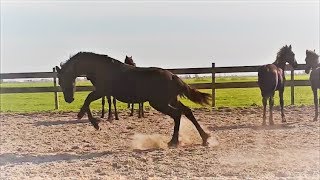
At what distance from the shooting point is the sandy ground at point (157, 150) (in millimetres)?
4805

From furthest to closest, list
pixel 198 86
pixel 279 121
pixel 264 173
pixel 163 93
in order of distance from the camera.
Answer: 1. pixel 198 86
2. pixel 279 121
3. pixel 163 93
4. pixel 264 173

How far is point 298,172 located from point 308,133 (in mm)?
2861

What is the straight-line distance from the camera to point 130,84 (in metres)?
6.30

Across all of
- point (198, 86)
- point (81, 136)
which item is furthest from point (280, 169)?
point (198, 86)

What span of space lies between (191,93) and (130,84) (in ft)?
2.89

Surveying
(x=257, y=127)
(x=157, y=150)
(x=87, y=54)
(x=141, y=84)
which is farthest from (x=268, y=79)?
(x=87, y=54)

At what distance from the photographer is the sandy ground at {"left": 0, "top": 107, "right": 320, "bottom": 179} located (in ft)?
15.8

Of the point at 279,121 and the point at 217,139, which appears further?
the point at 279,121

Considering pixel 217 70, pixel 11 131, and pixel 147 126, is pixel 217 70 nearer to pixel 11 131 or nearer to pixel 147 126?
pixel 147 126

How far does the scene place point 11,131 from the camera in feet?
27.4

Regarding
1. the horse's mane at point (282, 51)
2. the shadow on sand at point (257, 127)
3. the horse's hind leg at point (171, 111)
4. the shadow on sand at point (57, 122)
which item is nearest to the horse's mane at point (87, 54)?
the horse's hind leg at point (171, 111)

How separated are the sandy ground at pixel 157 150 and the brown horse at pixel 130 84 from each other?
1.76 ft

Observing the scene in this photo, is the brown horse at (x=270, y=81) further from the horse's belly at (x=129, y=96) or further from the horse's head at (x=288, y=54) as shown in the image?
the horse's belly at (x=129, y=96)

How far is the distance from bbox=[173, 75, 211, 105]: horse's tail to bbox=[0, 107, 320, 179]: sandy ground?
63cm
